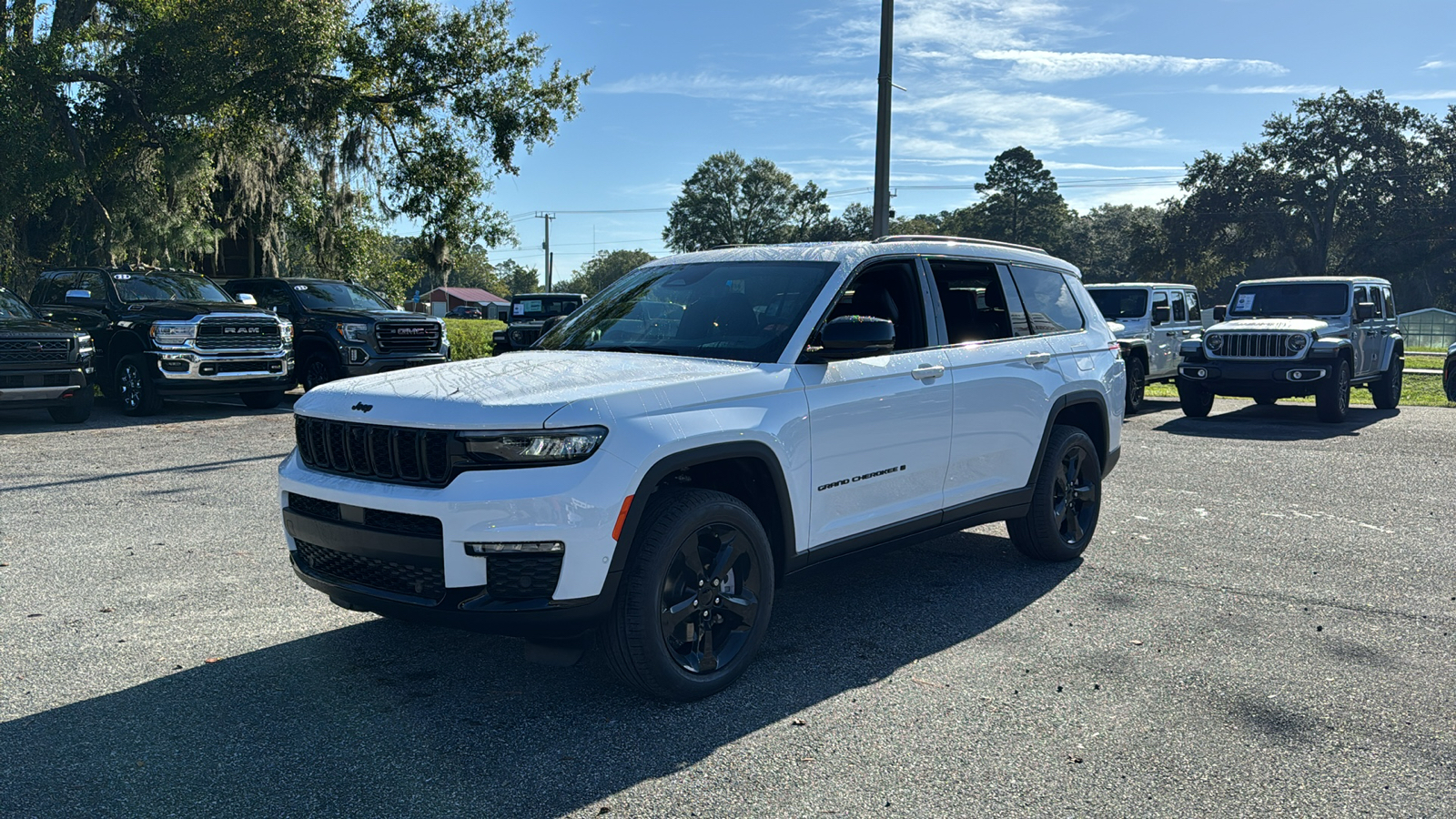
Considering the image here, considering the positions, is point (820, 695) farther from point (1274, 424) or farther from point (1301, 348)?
point (1301, 348)

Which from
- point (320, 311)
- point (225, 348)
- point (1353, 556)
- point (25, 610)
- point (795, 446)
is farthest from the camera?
point (320, 311)

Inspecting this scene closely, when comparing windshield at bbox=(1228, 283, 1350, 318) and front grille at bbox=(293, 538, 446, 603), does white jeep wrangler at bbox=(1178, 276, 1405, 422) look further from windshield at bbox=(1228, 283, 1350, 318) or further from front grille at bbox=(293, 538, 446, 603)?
front grille at bbox=(293, 538, 446, 603)

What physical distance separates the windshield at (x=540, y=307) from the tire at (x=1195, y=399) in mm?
17468

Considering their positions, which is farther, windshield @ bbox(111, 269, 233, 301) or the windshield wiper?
windshield @ bbox(111, 269, 233, 301)

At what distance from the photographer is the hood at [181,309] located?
1390 centimetres

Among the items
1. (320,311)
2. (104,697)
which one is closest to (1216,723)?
(104,697)

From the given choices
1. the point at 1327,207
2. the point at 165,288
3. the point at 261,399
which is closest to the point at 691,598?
the point at 261,399

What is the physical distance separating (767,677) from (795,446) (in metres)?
0.96

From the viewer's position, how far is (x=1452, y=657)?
186 inches

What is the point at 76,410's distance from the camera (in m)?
13.0

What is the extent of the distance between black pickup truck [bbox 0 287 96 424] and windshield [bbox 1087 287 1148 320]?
1451cm

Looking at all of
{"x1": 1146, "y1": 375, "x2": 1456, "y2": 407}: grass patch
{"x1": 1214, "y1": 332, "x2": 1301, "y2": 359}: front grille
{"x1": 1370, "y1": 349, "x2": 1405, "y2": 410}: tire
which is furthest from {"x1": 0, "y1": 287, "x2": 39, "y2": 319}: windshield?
{"x1": 1370, "y1": 349, "x2": 1405, "y2": 410}: tire

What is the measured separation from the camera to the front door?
459 cm

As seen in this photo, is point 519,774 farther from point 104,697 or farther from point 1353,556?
point 1353,556
